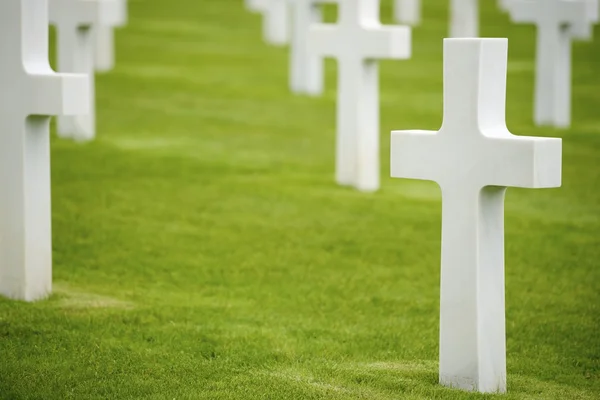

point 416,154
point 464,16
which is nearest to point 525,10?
point 464,16

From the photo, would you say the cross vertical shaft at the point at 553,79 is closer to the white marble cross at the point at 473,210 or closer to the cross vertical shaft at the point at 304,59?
the cross vertical shaft at the point at 304,59

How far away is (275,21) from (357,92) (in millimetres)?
8534

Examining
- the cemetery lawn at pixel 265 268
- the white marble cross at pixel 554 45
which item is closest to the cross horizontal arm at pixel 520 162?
the cemetery lawn at pixel 265 268

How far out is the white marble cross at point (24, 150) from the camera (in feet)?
18.6

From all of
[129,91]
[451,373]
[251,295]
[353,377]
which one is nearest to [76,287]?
[251,295]

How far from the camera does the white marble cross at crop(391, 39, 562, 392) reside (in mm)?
4422

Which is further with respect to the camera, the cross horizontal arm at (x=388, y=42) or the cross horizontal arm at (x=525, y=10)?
the cross horizontal arm at (x=525, y=10)

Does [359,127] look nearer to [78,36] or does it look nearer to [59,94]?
[78,36]

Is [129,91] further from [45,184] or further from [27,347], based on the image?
[27,347]

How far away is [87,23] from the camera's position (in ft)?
33.8

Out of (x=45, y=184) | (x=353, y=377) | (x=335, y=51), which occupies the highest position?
(x=335, y=51)

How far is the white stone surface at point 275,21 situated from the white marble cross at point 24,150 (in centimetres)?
1160

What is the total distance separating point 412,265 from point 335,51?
3.04m

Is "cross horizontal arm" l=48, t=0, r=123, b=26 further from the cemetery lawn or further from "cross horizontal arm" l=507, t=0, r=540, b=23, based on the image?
"cross horizontal arm" l=507, t=0, r=540, b=23
